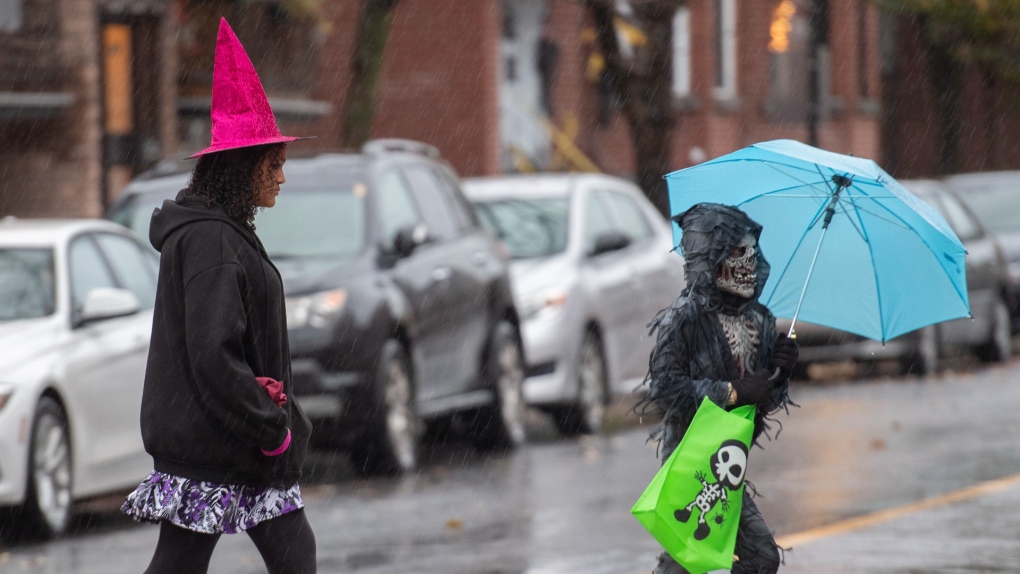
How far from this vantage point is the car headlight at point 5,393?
9.06 metres

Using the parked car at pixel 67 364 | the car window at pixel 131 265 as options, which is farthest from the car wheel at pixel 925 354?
the parked car at pixel 67 364

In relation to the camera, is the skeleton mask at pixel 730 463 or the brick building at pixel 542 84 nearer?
the skeleton mask at pixel 730 463

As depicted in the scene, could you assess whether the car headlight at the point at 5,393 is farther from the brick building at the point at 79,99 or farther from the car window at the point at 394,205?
the brick building at the point at 79,99

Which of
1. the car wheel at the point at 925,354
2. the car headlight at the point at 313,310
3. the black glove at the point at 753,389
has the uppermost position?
the black glove at the point at 753,389

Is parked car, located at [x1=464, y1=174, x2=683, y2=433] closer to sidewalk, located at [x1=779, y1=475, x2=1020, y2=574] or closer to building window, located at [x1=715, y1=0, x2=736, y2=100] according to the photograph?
sidewalk, located at [x1=779, y1=475, x2=1020, y2=574]

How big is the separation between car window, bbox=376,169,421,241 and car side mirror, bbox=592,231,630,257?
1.90 meters

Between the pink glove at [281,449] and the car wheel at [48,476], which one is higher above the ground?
the pink glove at [281,449]

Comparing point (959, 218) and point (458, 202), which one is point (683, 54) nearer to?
point (959, 218)

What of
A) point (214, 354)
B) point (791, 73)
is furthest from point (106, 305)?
point (791, 73)

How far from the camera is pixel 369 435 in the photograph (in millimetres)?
11367

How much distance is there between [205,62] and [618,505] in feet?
43.2

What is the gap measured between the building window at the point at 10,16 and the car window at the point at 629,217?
22.3 feet

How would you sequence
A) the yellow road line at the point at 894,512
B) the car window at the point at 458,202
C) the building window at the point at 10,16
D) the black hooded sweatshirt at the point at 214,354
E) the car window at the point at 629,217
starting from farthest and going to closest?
the building window at the point at 10,16 < the car window at the point at 629,217 < the car window at the point at 458,202 < the yellow road line at the point at 894,512 < the black hooded sweatshirt at the point at 214,354

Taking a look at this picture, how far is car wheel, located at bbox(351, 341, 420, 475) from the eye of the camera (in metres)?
11.3
